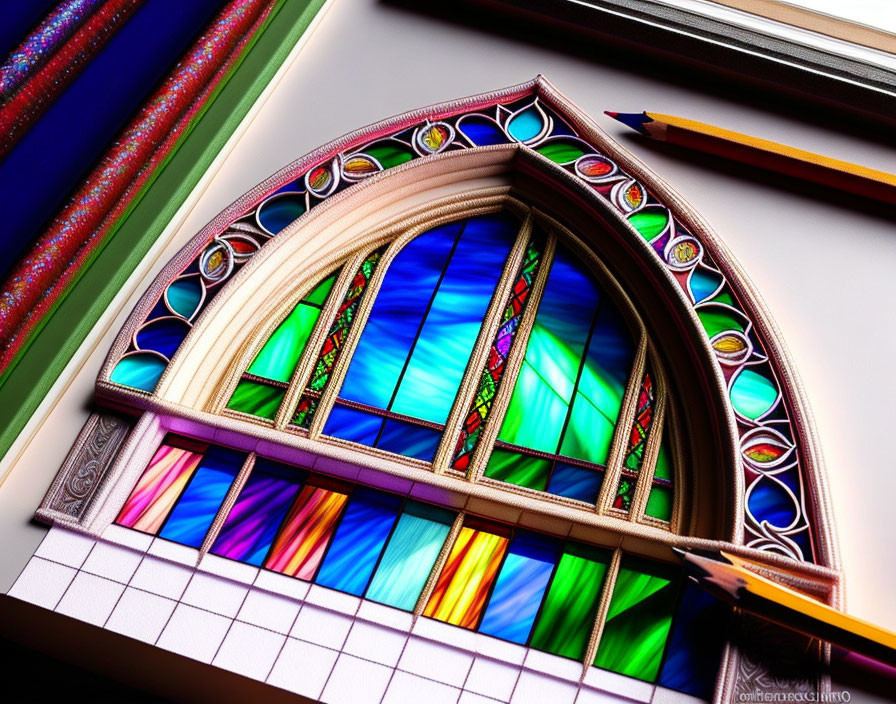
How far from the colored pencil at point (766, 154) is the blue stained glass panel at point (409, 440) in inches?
73.1

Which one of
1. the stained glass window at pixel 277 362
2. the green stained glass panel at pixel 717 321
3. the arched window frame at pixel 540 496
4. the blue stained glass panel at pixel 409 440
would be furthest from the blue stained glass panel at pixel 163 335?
the green stained glass panel at pixel 717 321

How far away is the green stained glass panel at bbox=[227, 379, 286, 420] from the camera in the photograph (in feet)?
11.7

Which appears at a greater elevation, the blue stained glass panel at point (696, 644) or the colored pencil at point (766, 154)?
the colored pencil at point (766, 154)

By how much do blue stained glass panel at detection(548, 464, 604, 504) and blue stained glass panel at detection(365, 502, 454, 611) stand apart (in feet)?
1.49

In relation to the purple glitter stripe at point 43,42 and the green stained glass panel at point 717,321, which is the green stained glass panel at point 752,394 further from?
the purple glitter stripe at point 43,42

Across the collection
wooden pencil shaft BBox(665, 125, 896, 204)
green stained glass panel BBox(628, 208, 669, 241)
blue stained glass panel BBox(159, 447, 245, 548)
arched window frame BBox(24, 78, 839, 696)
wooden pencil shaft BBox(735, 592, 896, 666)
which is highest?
wooden pencil shaft BBox(665, 125, 896, 204)

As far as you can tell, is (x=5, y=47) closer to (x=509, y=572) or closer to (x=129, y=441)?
(x=129, y=441)

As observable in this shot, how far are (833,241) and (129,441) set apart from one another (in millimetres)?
3175

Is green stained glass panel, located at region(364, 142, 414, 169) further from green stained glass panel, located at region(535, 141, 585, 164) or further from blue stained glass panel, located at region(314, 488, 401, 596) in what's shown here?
blue stained glass panel, located at region(314, 488, 401, 596)

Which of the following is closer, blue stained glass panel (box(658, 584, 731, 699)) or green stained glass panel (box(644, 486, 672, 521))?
blue stained glass panel (box(658, 584, 731, 699))

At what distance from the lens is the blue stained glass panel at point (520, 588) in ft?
10.1

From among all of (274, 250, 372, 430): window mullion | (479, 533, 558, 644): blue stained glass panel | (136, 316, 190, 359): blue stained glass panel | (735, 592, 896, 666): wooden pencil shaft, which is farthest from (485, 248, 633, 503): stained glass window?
(136, 316, 190, 359): blue stained glass panel

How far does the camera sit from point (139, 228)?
375 centimetres

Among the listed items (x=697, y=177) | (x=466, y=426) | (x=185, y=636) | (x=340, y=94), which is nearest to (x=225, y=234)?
(x=340, y=94)
